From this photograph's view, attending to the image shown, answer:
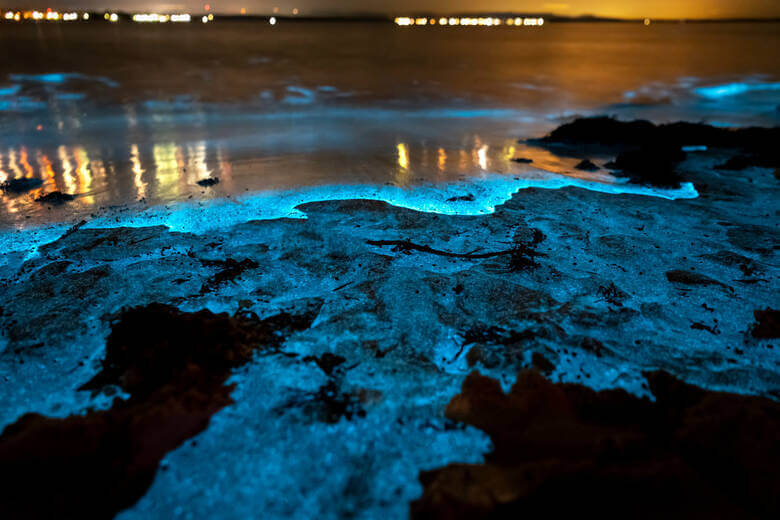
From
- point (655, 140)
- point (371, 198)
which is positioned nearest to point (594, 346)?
point (371, 198)

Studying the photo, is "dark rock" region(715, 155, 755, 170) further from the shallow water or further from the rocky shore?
the rocky shore

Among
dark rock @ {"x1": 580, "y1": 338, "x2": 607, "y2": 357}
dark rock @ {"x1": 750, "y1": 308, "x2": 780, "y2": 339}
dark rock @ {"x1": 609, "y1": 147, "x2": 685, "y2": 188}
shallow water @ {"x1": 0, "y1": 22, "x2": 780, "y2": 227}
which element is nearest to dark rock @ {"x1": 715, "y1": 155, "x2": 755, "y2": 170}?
dark rock @ {"x1": 609, "y1": 147, "x2": 685, "y2": 188}

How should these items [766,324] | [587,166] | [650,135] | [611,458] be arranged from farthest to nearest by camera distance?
[650,135] → [587,166] → [766,324] → [611,458]

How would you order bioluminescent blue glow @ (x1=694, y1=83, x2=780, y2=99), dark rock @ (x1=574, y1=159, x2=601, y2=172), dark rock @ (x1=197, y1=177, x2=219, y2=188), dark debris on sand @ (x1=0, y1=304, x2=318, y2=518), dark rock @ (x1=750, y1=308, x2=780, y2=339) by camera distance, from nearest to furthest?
dark debris on sand @ (x1=0, y1=304, x2=318, y2=518), dark rock @ (x1=750, y1=308, x2=780, y2=339), dark rock @ (x1=197, y1=177, x2=219, y2=188), dark rock @ (x1=574, y1=159, x2=601, y2=172), bioluminescent blue glow @ (x1=694, y1=83, x2=780, y2=99)

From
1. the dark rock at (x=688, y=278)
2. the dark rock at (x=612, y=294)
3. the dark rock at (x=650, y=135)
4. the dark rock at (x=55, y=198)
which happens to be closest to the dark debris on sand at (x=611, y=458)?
the dark rock at (x=612, y=294)

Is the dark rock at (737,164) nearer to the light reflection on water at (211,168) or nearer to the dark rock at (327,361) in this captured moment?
the light reflection on water at (211,168)

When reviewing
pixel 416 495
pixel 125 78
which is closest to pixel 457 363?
pixel 416 495

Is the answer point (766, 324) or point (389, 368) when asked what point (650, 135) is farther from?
point (389, 368)
